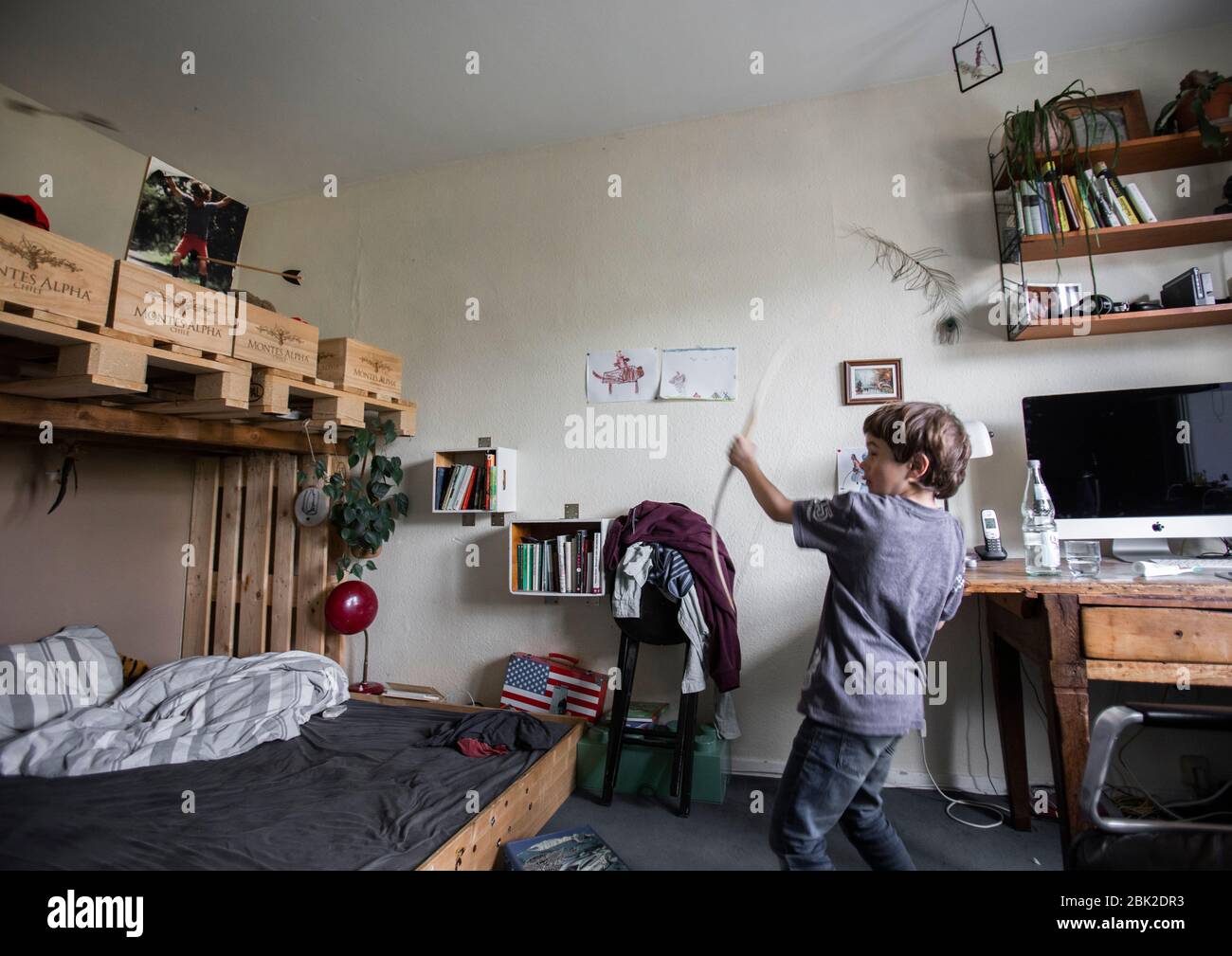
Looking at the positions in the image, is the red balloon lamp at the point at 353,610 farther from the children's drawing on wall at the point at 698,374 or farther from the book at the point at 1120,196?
the book at the point at 1120,196

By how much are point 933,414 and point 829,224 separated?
1.72 meters

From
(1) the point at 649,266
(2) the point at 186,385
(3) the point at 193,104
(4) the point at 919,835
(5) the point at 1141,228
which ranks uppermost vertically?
(3) the point at 193,104

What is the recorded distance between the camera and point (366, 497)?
10.2 ft

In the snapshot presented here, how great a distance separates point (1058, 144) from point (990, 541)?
155 cm

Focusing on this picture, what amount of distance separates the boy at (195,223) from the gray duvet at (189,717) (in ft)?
5.42

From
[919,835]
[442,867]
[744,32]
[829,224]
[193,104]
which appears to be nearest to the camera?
[442,867]

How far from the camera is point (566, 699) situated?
2.78 meters

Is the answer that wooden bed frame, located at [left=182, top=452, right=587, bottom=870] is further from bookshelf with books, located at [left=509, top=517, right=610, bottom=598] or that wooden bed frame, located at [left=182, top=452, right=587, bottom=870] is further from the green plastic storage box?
the green plastic storage box

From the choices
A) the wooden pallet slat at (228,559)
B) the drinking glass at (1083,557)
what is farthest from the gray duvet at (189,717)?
the drinking glass at (1083,557)

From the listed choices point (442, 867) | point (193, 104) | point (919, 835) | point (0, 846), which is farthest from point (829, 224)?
point (0, 846)

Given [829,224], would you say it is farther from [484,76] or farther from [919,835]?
[919,835]

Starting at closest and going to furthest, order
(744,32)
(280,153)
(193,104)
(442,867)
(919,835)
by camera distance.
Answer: (442,867) < (919,835) < (744,32) < (193,104) < (280,153)

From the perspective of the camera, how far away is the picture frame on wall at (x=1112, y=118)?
230cm

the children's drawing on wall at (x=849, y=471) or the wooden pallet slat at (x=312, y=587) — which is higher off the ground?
the children's drawing on wall at (x=849, y=471)
